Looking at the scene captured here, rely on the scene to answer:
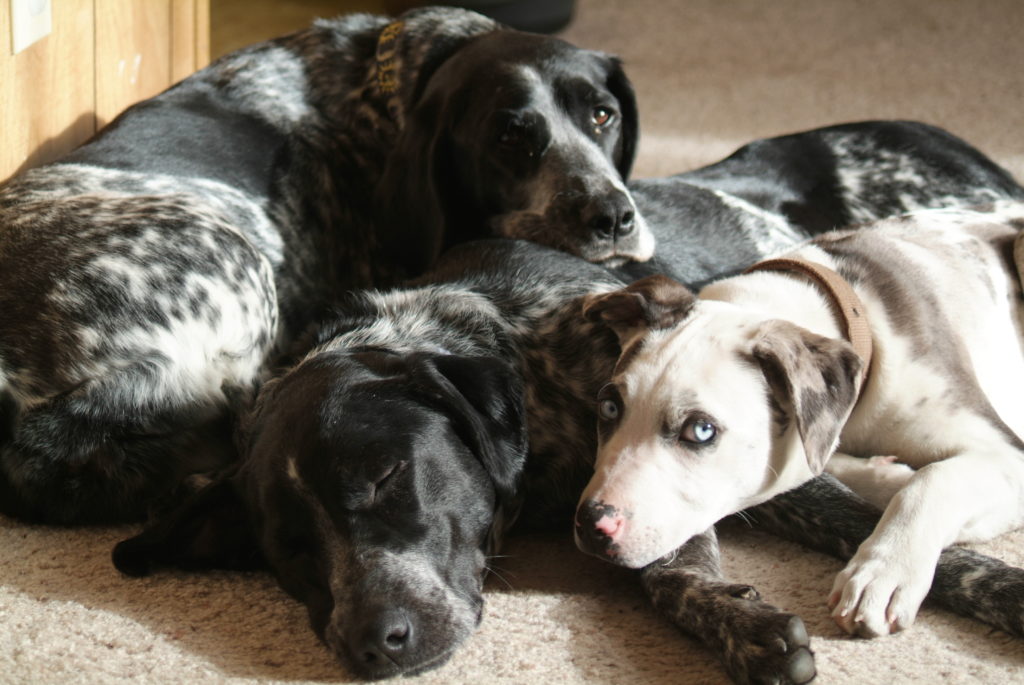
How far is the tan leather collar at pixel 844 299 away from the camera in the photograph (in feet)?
7.95

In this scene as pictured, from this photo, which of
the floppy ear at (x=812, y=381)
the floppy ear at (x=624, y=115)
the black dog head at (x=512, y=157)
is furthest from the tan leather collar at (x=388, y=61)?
the floppy ear at (x=812, y=381)

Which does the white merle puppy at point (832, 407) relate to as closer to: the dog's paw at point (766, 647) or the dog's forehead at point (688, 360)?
the dog's forehead at point (688, 360)

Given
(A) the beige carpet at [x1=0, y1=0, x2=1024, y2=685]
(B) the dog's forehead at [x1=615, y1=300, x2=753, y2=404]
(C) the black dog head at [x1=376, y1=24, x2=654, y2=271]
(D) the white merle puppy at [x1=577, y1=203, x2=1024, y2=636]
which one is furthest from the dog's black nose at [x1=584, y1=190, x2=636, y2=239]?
(A) the beige carpet at [x1=0, y1=0, x2=1024, y2=685]

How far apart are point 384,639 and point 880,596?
79cm

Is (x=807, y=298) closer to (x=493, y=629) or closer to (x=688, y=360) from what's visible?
(x=688, y=360)

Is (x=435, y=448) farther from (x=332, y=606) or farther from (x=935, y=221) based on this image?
(x=935, y=221)

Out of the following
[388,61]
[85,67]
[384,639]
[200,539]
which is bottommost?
[200,539]

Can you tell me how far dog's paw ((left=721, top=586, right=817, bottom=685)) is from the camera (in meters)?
1.91

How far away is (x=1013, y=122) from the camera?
4.74 metres

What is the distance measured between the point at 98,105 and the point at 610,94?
1466mm

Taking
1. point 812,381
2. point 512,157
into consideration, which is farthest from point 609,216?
point 812,381

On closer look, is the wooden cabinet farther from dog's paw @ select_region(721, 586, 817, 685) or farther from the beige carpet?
dog's paw @ select_region(721, 586, 817, 685)

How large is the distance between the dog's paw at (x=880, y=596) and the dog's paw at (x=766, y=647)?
10 cm

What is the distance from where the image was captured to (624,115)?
3393mm
